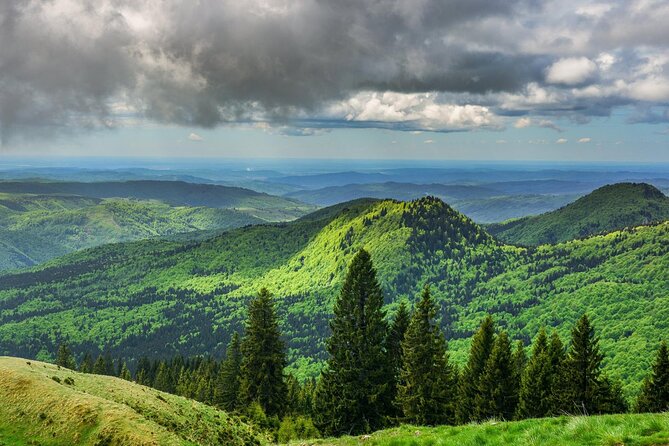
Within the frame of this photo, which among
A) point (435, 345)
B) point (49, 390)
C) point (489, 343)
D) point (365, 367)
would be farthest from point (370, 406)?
point (49, 390)

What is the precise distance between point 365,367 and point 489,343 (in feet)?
76.5

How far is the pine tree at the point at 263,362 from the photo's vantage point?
57344mm

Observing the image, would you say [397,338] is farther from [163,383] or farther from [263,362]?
[163,383]

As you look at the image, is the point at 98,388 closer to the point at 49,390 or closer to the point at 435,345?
the point at 49,390

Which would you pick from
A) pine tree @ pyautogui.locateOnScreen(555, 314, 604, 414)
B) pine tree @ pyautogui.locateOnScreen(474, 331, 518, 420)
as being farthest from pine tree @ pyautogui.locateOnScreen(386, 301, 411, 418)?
pine tree @ pyautogui.locateOnScreen(555, 314, 604, 414)

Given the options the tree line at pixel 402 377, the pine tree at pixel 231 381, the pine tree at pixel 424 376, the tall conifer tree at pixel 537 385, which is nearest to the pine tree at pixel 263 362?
the tree line at pixel 402 377

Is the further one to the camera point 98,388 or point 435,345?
point 435,345

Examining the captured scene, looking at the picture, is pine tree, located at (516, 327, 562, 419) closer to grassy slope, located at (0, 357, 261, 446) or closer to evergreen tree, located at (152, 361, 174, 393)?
grassy slope, located at (0, 357, 261, 446)

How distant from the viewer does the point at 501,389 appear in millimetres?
57344

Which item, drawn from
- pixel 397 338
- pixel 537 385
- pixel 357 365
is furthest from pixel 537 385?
pixel 357 365

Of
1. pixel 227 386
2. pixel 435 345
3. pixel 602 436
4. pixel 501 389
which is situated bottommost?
pixel 227 386

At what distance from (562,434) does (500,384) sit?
4257cm

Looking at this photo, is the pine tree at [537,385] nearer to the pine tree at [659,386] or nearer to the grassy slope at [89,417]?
the pine tree at [659,386]

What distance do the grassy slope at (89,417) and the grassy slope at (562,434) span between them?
41.5 ft
